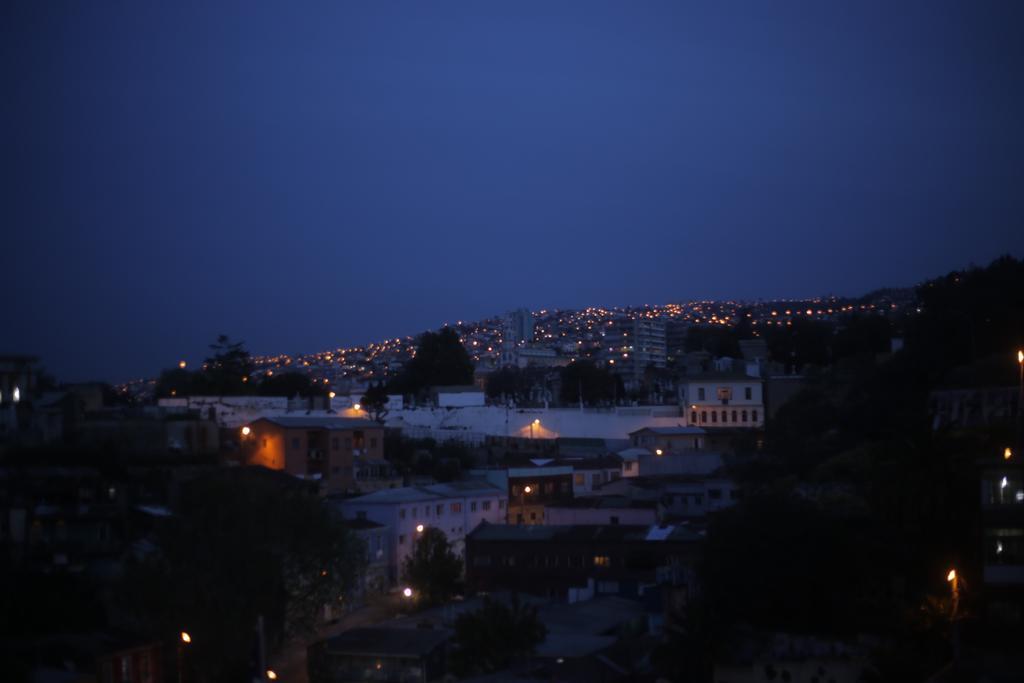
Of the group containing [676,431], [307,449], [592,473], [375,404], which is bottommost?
[592,473]

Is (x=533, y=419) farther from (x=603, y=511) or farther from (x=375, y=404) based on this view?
(x=603, y=511)

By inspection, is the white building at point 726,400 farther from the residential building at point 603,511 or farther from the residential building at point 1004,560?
the residential building at point 1004,560

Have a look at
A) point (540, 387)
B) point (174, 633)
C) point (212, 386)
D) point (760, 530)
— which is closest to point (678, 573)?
point (760, 530)

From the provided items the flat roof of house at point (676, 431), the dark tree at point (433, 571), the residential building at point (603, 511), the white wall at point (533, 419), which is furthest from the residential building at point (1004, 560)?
the white wall at point (533, 419)

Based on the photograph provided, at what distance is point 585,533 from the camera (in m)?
32.1

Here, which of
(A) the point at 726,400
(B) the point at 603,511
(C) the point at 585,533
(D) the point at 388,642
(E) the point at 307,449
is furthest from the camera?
(A) the point at 726,400

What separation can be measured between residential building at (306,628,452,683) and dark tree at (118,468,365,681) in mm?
1228

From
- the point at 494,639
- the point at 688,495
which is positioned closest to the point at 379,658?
the point at 494,639

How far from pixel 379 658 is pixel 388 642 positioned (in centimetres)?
46

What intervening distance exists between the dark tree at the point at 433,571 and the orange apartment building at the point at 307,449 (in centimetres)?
822

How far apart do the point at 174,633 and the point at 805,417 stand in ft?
69.5

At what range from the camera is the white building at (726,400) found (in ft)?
158

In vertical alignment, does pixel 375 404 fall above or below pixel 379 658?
above

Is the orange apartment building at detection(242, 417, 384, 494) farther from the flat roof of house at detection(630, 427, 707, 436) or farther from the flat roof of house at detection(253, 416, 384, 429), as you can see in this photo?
the flat roof of house at detection(630, 427, 707, 436)
